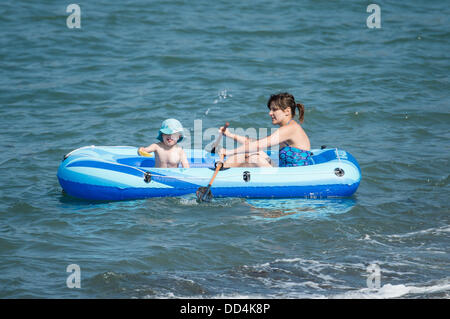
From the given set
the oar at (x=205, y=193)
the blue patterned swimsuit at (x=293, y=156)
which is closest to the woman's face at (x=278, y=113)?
the blue patterned swimsuit at (x=293, y=156)

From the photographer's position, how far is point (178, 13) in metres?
14.1

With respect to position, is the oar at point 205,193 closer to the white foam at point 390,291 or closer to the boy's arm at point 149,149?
the boy's arm at point 149,149

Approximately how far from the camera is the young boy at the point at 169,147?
697cm

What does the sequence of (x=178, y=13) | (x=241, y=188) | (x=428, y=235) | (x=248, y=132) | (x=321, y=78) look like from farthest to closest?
(x=178, y=13) → (x=321, y=78) → (x=248, y=132) → (x=241, y=188) → (x=428, y=235)

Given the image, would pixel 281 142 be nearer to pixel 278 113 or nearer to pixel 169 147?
pixel 278 113

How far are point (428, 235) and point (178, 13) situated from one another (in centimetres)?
928

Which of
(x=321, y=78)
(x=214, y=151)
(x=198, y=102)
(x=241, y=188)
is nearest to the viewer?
(x=241, y=188)

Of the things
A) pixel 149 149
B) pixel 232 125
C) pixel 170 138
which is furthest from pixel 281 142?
pixel 232 125

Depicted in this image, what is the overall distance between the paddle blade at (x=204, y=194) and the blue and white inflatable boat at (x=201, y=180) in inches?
3.0

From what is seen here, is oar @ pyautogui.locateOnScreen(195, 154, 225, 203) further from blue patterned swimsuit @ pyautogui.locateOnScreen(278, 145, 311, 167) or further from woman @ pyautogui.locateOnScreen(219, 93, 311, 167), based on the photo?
blue patterned swimsuit @ pyautogui.locateOnScreen(278, 145, 311, 167)

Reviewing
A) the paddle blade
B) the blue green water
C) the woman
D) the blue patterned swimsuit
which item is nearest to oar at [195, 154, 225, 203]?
the paddle blade
